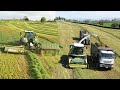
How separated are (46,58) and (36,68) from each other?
106 inches

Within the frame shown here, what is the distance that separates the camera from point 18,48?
97.1 ft

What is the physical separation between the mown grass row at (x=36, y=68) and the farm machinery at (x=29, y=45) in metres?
0.76

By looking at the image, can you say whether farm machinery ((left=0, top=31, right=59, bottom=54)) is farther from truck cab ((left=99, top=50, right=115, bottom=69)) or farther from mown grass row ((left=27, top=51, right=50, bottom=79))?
truck cab ((left=99, top=50, right=115, bottom=69))

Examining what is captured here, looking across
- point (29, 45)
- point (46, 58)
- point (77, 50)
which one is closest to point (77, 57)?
point (77, 50)

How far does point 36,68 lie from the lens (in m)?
26.6

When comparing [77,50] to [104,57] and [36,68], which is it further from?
[36,68]

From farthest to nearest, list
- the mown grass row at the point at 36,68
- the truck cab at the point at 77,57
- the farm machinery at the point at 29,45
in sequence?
the farm machinery at the point at 29,45 < the truck cab at the point at 77,57 < the mown grass row at the point at 36,68

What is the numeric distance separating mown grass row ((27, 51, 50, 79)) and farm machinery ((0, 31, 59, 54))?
756 mm

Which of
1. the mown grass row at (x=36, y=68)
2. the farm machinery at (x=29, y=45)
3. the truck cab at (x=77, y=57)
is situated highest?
the farm machinery at (x=29, y=45)

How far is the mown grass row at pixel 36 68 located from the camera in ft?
83.5

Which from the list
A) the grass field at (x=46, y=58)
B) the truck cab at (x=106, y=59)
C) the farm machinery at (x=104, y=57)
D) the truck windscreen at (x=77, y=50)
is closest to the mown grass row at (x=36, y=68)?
the grass field at (x=46, y=58)

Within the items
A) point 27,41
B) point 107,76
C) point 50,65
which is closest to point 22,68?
point 50,65

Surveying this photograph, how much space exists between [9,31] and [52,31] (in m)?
5.07

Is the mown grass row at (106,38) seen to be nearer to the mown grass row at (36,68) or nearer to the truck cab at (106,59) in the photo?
the truck cab at (106,59)
